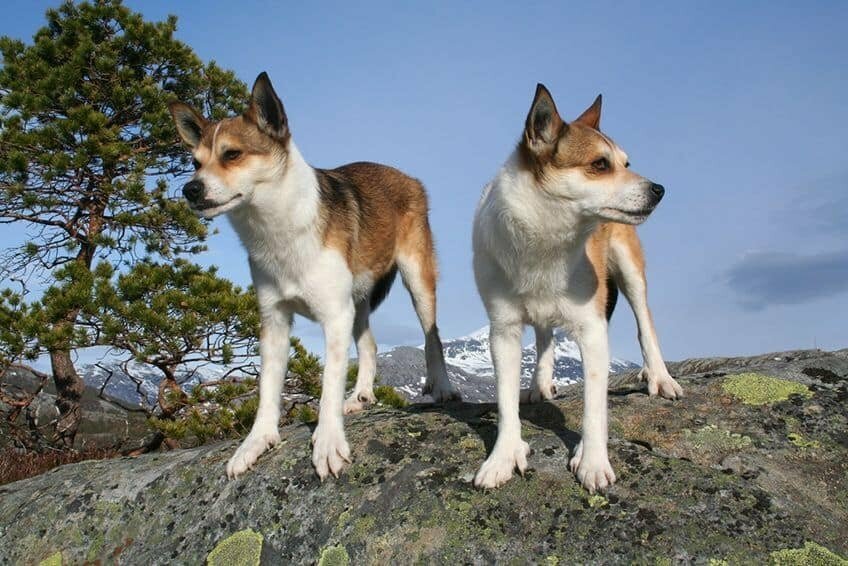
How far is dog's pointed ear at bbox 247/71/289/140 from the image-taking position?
557 cm

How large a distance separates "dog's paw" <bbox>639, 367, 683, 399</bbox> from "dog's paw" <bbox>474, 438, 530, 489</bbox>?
1733 millimetres

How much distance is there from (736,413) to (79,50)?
1430 centimetres

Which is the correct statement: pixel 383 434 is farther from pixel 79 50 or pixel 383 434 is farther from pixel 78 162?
pixel 79 50

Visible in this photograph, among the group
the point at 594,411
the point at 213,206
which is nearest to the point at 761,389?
the point at 594,411

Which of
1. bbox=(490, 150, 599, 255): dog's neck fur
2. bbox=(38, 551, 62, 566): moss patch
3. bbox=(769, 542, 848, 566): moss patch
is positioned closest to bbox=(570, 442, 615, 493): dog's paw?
bbox=(769, 542, 848, 566): moss patch

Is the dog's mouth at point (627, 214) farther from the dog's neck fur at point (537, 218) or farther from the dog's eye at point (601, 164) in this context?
the dog's eye at point (601, 164)

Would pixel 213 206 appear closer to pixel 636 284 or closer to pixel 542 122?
pixel 542 122

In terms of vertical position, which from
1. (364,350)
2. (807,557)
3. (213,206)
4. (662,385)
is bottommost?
(807,557)

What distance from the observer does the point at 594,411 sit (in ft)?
14.2

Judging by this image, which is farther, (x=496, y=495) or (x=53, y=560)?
(x=53, y=560)

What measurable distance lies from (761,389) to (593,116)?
2405 mm

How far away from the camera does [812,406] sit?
5133 millimetres

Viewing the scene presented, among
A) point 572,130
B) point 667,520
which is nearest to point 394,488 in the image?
point 667,520

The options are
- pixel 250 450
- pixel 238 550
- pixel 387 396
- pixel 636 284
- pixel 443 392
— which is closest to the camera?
pixel 238 550
